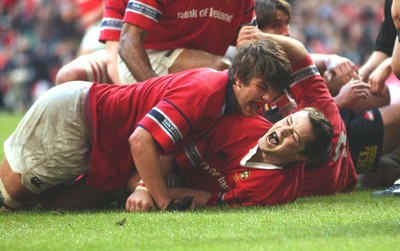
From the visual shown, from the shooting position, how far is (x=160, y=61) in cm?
679

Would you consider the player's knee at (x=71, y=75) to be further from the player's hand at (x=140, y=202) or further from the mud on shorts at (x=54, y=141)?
the player's hand at (x=140, y=202)

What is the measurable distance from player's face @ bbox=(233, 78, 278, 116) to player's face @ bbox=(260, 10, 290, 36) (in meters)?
1.52

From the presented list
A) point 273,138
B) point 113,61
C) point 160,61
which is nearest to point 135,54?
point 160,61

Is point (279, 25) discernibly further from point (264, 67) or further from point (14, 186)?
point (14, 186)

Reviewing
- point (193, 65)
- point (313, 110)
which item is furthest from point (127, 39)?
point (313, 110)

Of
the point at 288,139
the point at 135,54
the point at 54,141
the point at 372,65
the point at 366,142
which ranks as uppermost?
the point at 135,54

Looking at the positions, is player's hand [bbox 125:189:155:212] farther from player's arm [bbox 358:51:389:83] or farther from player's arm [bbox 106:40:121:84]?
player's arm [bbox 358:51:389:83]

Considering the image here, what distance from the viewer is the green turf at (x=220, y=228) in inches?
167

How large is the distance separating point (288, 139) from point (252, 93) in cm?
32

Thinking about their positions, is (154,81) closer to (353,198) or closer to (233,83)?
(233,83)

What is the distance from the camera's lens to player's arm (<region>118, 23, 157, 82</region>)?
6.41 meters

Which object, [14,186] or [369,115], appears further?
[369,115]

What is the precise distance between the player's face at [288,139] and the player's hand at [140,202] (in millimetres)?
682

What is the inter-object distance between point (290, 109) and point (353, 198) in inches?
29.1
